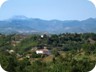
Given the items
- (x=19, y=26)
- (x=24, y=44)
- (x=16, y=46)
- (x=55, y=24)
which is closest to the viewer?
(x=16, y=46)

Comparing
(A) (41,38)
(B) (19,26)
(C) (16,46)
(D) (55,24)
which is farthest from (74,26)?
(C) (16,46)

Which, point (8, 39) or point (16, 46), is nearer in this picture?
point (16, 46)

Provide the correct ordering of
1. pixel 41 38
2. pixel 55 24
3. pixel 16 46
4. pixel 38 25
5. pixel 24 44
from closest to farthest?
1. pixel 16 46
2. pixel 24 44
3. pixel 41 38
4. pixel 55 24
5. pixel 38 25

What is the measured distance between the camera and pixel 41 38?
55.1ft

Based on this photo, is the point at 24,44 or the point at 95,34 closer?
the point at 24,44

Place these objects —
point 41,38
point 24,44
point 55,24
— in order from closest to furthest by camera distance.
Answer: point 24,44
point 41,38
point 55,24

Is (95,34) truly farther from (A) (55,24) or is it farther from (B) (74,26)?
(B) (74,26)

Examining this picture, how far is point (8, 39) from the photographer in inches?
668

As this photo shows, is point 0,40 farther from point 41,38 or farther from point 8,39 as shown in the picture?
point 41,38

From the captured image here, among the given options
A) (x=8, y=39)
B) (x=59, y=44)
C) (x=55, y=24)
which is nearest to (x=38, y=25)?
(x=55, y=24)

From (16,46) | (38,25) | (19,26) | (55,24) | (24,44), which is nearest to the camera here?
(16,46)

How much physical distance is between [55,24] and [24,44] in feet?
28.6

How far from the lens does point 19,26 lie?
31797 millimetres

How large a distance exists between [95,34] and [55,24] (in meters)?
6.80
